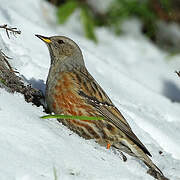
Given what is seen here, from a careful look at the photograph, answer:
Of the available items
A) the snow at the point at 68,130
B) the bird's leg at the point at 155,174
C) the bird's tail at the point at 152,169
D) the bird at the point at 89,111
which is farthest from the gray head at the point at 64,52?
the bird's leg at the point at 155,174

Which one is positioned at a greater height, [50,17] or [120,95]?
[50,17]

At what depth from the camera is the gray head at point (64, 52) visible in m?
5.77

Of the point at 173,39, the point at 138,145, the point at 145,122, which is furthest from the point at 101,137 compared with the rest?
the point at 173,39

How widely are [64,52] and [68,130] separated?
1284 millimetres

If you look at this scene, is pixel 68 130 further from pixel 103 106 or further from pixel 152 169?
pixel 152 169

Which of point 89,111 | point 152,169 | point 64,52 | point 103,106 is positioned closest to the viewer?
point 152,169

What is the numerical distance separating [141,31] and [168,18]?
74 centimetres

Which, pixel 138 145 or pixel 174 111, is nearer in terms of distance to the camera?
pixel 138 145

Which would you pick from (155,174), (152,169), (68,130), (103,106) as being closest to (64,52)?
(103,106)

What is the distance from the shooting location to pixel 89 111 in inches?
206

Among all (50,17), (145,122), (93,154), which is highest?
(50,17)

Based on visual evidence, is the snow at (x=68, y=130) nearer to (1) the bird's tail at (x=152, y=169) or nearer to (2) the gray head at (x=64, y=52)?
(1) the bird's tail at (x=152, y=169)

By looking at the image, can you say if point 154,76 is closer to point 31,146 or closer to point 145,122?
point 145,122

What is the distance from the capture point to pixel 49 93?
17.0 ft
